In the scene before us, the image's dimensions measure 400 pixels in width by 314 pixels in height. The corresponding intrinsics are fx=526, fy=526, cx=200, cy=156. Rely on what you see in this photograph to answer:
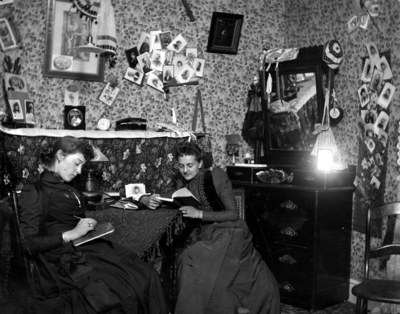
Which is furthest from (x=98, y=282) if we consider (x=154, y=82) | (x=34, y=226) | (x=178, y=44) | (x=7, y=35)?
(x=178, y=44)

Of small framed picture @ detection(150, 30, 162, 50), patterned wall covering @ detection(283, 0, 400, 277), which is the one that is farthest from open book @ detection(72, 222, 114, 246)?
patterned wall covering @ detection(283, 0, 400, 277)

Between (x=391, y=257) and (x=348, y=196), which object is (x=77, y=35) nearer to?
(x=348, y=196)

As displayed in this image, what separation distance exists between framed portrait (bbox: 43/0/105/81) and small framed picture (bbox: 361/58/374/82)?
7.48ft

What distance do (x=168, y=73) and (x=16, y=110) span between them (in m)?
1.47

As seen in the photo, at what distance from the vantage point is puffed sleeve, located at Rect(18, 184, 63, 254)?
9.08 ft

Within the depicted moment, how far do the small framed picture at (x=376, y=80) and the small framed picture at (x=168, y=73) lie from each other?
1.79m

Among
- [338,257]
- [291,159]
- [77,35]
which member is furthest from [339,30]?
Answer: [77,35]

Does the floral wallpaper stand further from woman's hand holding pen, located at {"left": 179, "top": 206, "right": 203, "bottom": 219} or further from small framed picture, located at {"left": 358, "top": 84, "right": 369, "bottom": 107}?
woman's hand holding pen, located at {"left": 179, "top": 206, "right": 203, "bottom": 219}

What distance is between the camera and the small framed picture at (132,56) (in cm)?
470

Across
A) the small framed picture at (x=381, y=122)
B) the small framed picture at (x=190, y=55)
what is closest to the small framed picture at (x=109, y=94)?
the small framed picture at (x=190, y=55)

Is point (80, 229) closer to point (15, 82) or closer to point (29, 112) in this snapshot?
point (29, 112)

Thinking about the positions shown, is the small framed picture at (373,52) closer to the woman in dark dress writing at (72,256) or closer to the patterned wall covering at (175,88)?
the patterned wall covering at (175,88)

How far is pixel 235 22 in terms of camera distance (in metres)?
5.18

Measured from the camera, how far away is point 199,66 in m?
5.08
